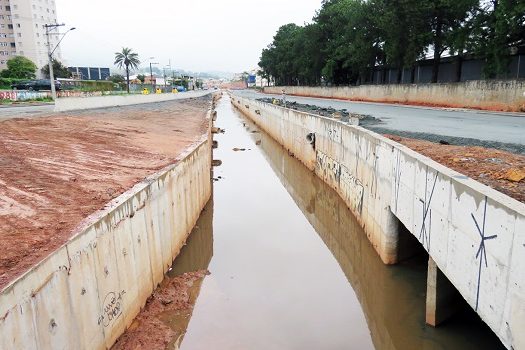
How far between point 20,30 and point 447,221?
4756 inches

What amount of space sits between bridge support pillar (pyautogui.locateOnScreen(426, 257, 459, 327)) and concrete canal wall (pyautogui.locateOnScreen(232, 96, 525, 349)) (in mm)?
68

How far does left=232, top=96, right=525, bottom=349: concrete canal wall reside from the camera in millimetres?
4648

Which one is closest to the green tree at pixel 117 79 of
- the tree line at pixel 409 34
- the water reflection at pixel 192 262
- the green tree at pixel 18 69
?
the green tree at pixel 18 69

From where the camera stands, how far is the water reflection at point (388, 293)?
24.1 ft

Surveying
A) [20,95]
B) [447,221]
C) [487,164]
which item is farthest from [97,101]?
[447,221]

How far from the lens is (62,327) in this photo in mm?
5207

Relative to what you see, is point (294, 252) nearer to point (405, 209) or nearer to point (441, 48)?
point (405, 209)

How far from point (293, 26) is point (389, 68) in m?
71.3

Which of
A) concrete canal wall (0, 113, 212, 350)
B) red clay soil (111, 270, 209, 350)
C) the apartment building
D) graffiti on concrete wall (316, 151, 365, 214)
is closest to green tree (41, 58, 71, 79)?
the apartment building

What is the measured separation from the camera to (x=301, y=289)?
9.84 m

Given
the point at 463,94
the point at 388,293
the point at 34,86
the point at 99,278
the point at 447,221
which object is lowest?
the point at 388,293

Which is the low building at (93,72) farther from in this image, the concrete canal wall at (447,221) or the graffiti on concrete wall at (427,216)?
the graffiti on concrete wall at (427,216)

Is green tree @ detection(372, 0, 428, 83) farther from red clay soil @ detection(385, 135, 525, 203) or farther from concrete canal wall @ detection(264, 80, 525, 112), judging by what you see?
red clay soil @ detection(385, 135, 525, 203)

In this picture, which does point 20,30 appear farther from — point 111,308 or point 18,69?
point 111,308
